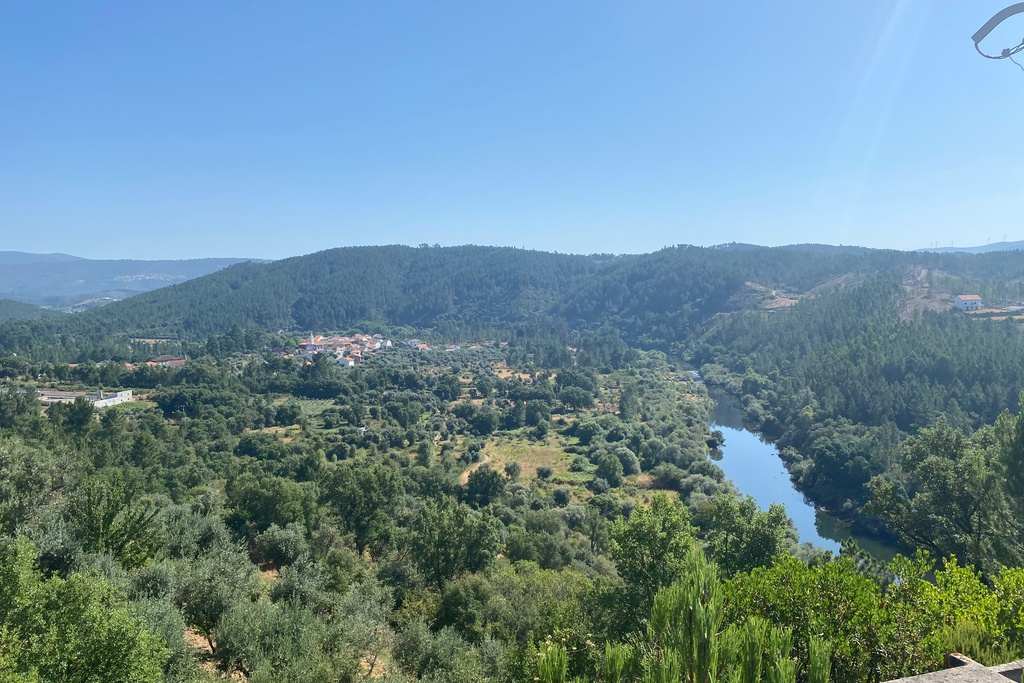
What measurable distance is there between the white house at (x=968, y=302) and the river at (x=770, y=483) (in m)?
51.8

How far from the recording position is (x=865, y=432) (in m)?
53.7

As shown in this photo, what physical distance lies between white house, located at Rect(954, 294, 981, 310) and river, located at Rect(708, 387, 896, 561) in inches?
2038

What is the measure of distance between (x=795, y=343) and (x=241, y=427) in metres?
95.0

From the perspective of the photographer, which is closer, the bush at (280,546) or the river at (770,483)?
the bush at (280,546)

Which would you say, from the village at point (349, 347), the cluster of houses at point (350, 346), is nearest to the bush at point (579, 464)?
the village at point (349, 347)

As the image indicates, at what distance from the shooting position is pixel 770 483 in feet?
163

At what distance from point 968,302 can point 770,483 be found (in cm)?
7439

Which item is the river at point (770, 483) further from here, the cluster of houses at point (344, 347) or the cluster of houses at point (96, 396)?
the cluster of houses at point (344, 347)

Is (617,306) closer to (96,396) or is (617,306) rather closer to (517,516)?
(96,396)

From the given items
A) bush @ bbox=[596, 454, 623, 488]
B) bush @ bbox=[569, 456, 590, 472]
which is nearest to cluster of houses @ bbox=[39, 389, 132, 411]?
bush @ bbox=[569, 456, 590, 472]

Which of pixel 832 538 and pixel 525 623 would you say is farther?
pixel 832 538

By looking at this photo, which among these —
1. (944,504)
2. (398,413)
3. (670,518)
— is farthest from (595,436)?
(670,518)

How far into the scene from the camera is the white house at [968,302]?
9238 centimetres

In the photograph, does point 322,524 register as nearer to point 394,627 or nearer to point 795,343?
point 394,627
